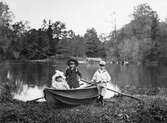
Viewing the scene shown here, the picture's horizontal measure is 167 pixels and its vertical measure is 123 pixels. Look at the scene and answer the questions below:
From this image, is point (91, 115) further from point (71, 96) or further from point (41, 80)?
point (41, 80)

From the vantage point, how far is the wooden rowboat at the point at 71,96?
724 cm

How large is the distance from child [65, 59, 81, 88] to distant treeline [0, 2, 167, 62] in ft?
107

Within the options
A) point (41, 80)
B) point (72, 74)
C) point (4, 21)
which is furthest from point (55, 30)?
point (72, 74)

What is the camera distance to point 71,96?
24.7 ft

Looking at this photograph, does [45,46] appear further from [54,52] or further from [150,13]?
[150,13]

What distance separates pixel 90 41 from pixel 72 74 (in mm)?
69889

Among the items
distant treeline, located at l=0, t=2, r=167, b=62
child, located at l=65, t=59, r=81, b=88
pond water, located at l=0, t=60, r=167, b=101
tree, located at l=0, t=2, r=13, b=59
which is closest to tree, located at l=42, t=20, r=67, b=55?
distant treeline, located at l=0, t=2, r=167, b=62

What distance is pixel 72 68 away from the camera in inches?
323

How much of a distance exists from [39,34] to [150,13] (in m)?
37.8

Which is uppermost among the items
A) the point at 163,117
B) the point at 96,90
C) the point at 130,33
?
the point at 130,33

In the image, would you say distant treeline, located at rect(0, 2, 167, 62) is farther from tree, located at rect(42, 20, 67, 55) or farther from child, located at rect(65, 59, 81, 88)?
child, located at rect(65, 59, 81, 88)

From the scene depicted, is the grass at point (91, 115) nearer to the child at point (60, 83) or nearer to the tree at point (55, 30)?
the child at point (60, 83)

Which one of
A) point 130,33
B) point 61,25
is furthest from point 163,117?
point 61,25

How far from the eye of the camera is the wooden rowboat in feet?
23.7
